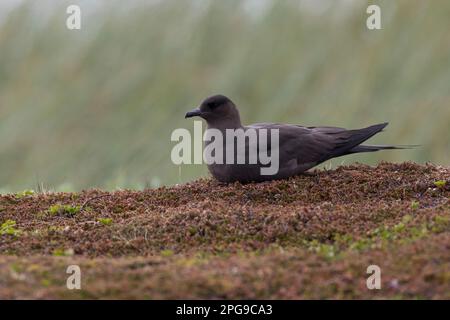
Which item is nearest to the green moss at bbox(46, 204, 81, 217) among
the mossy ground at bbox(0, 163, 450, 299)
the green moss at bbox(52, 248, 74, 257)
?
the mossy ground at bbox(0, 163, 450, 299)

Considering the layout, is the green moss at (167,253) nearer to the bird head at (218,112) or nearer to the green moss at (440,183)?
the green moss at (440,183)

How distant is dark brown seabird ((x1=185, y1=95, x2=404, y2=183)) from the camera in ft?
22.8

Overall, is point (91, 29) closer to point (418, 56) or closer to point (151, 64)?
point (151, 64)

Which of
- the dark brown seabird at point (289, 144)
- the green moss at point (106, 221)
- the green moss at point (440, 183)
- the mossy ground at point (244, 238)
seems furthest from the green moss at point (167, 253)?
the green moss at point (440, 183)

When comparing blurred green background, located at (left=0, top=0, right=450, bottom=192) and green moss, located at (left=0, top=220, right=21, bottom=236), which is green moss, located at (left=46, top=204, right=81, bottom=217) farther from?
blurred green background, located at (left=0, top=0, right=450, bottom=192)

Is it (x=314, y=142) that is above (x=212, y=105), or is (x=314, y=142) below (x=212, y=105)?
below

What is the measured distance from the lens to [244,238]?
5.44 meters

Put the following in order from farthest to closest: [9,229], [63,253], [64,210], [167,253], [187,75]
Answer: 1. [187,75]
2. [64,210]
3. [9,229]
4. [63,253]
5. [167,253]

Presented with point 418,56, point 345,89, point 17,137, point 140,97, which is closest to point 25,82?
point 17,137

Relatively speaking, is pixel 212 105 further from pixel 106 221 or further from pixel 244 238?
pixel 244 238

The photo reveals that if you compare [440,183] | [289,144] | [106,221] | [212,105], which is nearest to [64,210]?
[106,221]

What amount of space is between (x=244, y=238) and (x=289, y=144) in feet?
6.19

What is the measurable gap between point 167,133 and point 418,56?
3.29m

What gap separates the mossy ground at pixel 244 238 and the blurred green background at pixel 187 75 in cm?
365
